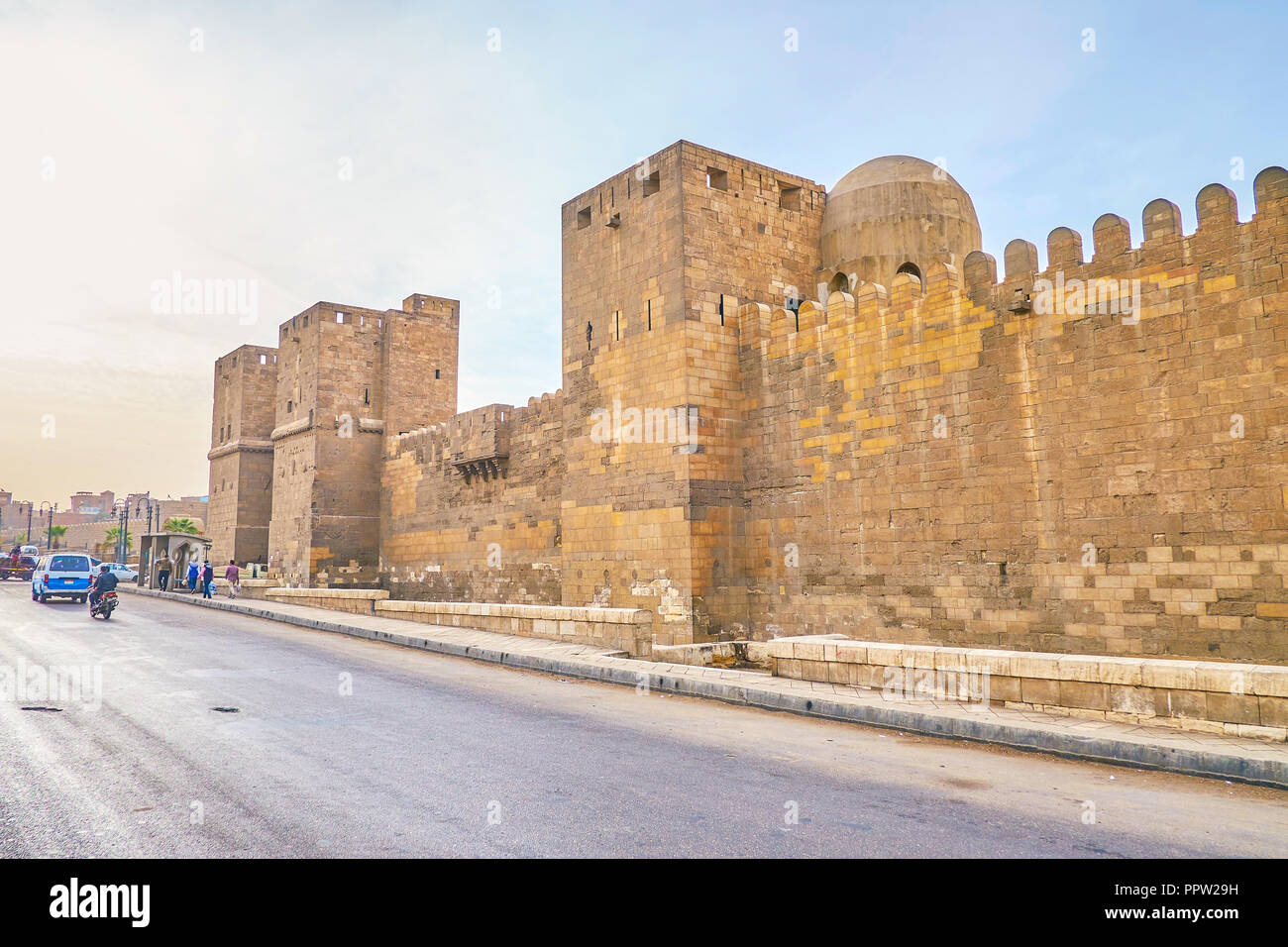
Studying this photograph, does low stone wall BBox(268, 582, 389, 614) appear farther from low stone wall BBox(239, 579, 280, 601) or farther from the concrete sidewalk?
the concrete sidewalk

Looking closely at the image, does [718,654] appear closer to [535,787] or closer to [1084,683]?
[1084,683]

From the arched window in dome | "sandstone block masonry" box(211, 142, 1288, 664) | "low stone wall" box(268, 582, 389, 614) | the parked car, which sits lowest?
"low stone wall" box(268, 582, 389, 614)

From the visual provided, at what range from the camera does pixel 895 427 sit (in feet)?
39.0

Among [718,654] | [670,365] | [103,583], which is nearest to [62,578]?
[103,583]

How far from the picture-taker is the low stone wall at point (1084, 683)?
629cm

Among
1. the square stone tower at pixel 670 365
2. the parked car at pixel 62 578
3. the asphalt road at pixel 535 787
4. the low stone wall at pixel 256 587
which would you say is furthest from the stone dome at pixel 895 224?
the parked car at pixel 62 578

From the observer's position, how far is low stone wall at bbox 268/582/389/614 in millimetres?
20016

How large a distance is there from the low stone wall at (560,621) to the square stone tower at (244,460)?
1730 cm

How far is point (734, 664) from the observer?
13.0 metres

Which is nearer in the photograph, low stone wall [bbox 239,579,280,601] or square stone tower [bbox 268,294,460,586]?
low stone wall [bbox 239,579,280,601]

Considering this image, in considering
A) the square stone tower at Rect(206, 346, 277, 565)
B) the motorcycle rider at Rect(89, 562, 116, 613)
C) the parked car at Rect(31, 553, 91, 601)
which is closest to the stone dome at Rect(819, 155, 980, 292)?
the motorcycle rider at Rect(89, 562, 116, 613)

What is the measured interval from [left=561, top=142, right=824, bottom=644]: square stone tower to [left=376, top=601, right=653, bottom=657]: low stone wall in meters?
1.34

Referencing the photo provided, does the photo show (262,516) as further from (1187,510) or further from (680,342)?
(1187,510)

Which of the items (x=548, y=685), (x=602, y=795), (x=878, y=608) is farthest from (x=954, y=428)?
(x=602, y=795)
